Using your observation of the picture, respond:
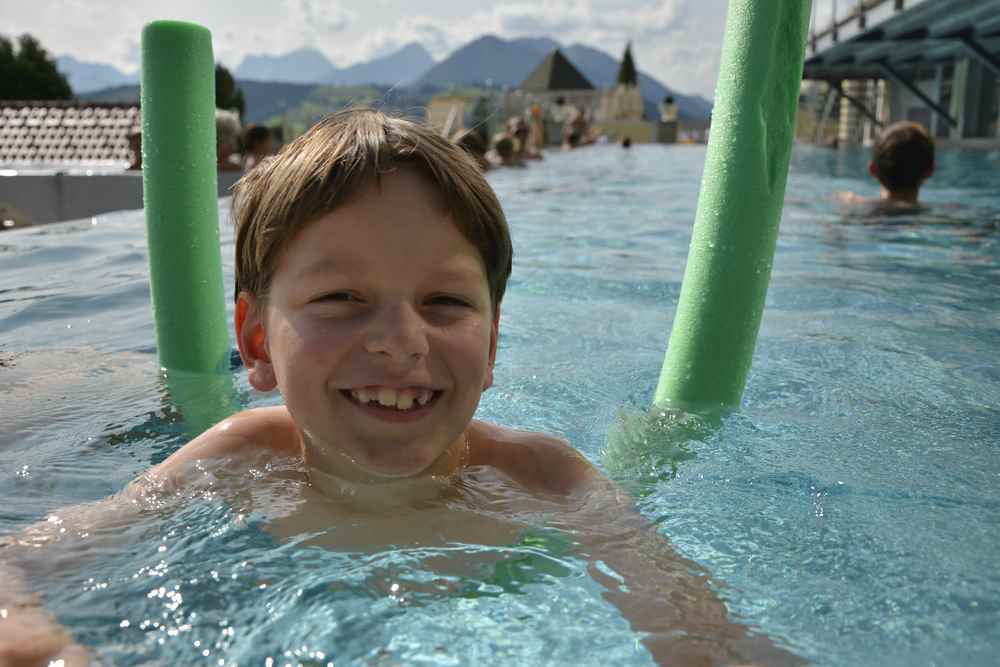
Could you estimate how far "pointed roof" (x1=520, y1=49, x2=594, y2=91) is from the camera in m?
65.1

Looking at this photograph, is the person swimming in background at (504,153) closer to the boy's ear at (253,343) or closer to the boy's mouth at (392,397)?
the boy's ear at (253,343)

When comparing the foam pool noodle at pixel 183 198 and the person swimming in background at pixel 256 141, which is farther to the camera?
the person swimming in background at pixel 256 141

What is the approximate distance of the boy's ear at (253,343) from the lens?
191 centimetres

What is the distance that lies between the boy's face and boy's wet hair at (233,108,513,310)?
1.1 inches

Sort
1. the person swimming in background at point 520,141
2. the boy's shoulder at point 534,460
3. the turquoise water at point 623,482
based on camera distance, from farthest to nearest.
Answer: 1. the person swimming in background at point 520,141
2. the boy's shoulder at point 534,460
3. the turquoise water at point 623,482

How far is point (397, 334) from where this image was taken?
1.59 meters

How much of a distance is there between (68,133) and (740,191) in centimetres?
1071

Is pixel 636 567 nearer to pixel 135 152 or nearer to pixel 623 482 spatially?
pixel 623 482

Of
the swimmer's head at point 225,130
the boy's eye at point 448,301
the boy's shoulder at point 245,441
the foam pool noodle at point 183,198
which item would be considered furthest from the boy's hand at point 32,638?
the swimmer's head at point 225,130

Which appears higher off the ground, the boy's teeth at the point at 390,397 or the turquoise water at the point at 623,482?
the boy's teeth at the point at 390,397

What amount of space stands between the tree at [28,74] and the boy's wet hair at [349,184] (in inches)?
1650

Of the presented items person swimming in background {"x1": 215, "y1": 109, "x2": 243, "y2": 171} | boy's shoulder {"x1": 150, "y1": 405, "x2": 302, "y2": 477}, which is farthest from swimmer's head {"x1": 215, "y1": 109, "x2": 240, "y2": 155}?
boy's shoulder {"x1": 150, "y1": 405, "x2": 302, "y2": 477}

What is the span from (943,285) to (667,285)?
1443 millimetres

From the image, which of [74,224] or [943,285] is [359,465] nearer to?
[943,285]
